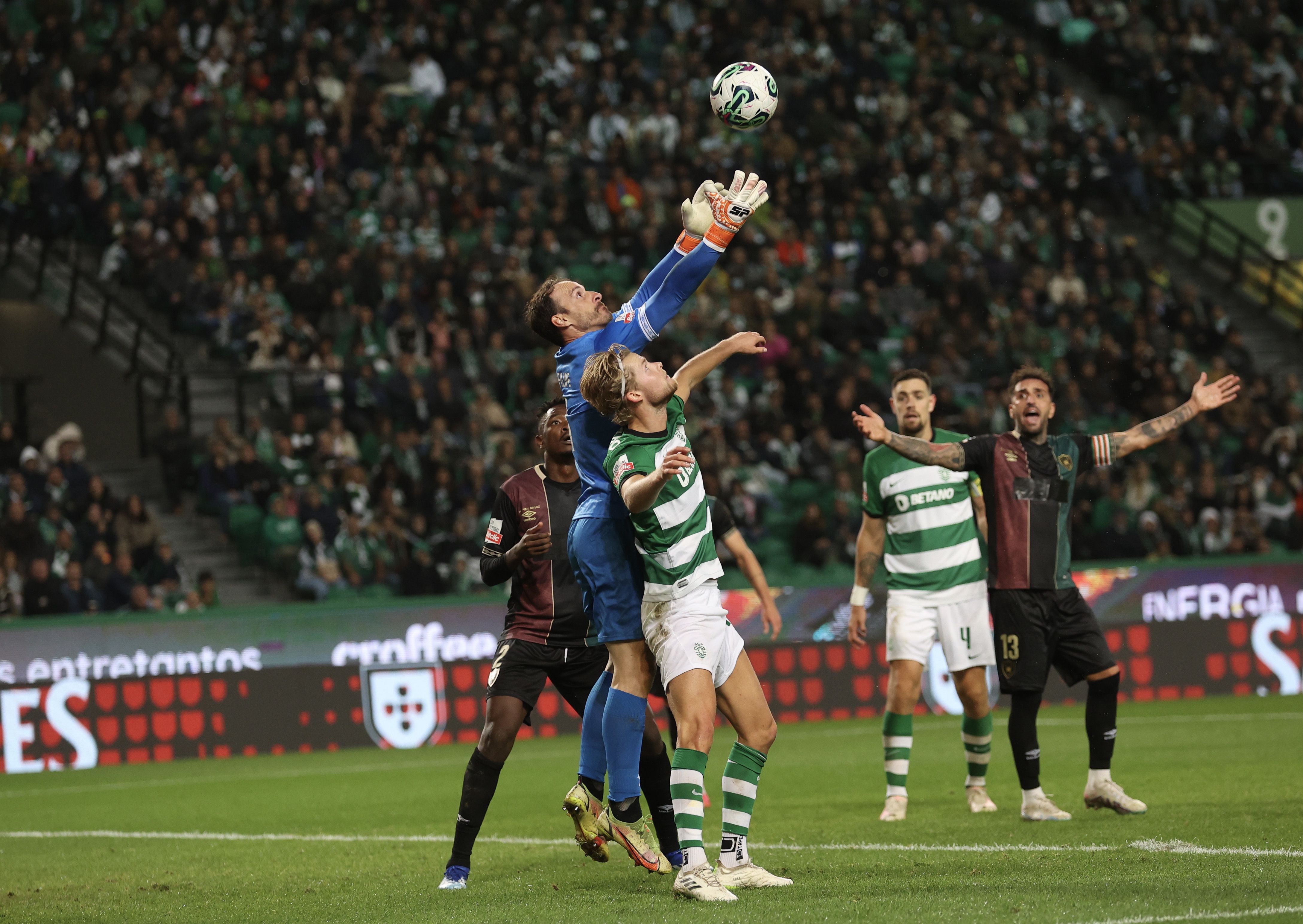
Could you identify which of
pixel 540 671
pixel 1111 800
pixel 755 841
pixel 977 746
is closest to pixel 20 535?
pixel 540 671

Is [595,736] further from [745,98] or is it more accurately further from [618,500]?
[745,98]

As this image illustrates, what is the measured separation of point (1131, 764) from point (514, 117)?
1518 cm

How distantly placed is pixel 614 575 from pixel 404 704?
9.41 meters

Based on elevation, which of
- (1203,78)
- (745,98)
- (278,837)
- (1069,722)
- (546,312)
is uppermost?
(1203,78)

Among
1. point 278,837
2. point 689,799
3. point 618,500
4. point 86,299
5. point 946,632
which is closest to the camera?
point 689,799

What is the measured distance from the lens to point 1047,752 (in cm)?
1252

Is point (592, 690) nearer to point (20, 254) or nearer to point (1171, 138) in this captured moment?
point (20, 254)

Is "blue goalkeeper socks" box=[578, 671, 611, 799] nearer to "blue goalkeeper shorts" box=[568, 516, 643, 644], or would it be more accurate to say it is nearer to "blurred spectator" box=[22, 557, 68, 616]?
"blue goalkeeper shorts" box=[568, 516, 643, 644]

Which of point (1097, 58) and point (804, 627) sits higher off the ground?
point (1097, 58)

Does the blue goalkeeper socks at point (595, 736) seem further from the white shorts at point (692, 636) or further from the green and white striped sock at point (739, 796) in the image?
the green and white striped sock at point (739, 796)

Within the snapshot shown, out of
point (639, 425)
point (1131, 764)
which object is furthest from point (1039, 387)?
point (1131, 764)

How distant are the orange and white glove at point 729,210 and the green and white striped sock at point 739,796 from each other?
6.93 ft

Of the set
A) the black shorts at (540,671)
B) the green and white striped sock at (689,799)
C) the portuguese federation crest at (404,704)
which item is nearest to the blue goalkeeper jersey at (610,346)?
the black shorts at (540,671)

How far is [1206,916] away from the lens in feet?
17.3
